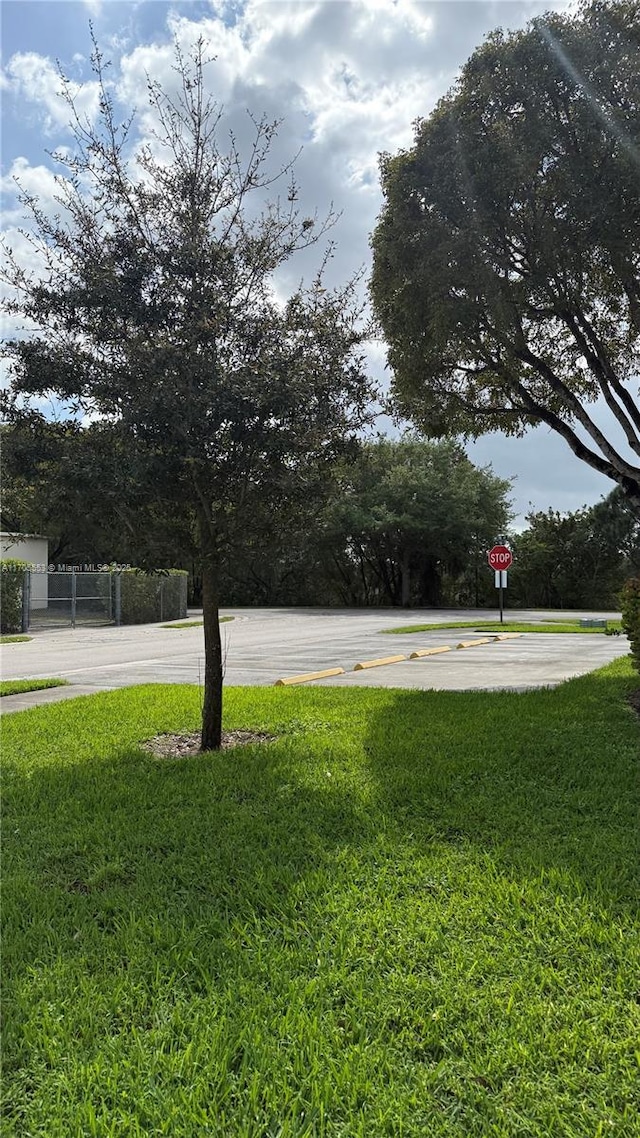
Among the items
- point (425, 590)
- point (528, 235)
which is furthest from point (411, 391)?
point (425, 590)

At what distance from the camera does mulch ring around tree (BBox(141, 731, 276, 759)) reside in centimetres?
592

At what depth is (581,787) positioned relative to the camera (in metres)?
4.71

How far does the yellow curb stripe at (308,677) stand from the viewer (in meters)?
10.0

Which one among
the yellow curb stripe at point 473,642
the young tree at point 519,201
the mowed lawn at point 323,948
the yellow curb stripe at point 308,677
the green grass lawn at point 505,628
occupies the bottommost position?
the mowed lawn at point 323,948

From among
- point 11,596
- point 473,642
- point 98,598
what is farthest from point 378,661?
point 98,598

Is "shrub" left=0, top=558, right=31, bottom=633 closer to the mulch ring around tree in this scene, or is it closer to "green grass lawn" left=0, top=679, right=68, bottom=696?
"green grass lawn" left=0, top=679, right=68, bottom=696

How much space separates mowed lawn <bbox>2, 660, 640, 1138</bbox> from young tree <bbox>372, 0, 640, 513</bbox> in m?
5.64

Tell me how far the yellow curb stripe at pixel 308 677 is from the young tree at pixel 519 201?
4.38 meters

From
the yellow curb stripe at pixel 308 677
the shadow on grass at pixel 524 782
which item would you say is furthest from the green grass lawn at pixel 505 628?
the shadow on grass at pixel 524 782

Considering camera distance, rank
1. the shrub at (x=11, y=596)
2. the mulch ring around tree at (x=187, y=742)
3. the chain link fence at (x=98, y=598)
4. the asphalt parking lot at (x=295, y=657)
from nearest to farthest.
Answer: the mulch ring around tree at (x=187, y=742) < the asphalt parking lot at (x=295, y=657) < the shrub at (x=11, y=596) < the chain link fence at (x=98, y=598)

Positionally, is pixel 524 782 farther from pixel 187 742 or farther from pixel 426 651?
pixel 426 651

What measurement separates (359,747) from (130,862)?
8.53 ft

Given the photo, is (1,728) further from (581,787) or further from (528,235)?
(528,235)

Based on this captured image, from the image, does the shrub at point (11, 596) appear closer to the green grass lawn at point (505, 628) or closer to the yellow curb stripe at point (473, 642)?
the green grass lawn at point (505, 628)
